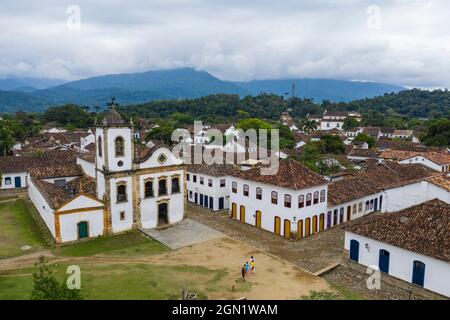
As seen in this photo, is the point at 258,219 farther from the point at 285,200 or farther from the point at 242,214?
the point at 285,200

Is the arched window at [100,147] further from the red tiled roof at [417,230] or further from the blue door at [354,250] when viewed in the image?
the blue door at [354,250]

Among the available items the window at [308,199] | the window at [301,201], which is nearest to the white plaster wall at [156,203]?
the window at [301,201]

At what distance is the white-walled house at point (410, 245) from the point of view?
2097 cm

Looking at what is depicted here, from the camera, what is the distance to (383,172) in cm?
4262

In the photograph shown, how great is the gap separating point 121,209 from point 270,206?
40.7ft

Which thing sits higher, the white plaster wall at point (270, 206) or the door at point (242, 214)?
the white plaster wall at point (270, 206)

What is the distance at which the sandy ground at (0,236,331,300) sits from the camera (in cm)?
2186

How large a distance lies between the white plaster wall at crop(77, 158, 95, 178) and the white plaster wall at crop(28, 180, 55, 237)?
505cm

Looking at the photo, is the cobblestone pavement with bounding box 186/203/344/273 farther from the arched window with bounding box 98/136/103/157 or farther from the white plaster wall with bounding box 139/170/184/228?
the arched window with bounding box 98/136/103/157

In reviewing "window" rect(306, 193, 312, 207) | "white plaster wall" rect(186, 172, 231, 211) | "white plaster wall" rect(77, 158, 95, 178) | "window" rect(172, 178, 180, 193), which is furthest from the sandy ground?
"white plaster wall" rect(77, 158, 95, 178)

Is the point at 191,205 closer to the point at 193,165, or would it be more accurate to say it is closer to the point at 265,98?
the point at 193,165

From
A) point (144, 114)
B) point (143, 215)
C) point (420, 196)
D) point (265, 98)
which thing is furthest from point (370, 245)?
point (265, 98)

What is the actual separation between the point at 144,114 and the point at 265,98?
63627 millimetres

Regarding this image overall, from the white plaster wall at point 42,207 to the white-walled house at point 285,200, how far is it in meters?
15.8
